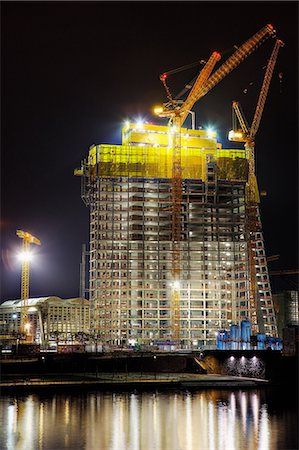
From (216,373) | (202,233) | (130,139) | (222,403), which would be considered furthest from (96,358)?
(130,139)

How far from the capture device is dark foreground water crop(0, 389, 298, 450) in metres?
47.6

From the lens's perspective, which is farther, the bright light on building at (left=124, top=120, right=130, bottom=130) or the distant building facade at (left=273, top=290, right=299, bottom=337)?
the distant building facade at (left=273, top=290, right=299, bottom=337)

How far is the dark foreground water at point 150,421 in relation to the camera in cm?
4756

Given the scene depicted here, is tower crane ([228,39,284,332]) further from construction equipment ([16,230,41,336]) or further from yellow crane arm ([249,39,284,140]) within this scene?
construction equipment ([16,230,41,336])

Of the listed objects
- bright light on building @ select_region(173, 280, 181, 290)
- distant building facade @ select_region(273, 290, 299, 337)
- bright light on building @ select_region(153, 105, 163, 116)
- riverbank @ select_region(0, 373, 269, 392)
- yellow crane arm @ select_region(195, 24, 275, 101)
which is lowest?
riverbank @ select_region(0, 373, 269, 392)

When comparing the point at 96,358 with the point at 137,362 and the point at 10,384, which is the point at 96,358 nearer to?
the point at 137,362

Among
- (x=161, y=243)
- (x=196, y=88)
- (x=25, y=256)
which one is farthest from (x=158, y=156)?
(x=25, y=256)

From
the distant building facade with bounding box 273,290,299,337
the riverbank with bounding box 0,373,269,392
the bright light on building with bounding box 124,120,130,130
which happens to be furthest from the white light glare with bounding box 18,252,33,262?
the riverbank with bounding box 0,373,269,392

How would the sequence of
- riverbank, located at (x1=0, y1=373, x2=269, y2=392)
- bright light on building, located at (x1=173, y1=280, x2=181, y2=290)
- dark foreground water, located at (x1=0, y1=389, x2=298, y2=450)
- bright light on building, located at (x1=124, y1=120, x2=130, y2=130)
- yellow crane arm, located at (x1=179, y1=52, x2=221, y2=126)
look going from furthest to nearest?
bright light on building, located at (x1=124, y1=120, x2=130, y2=130)
yellow crane arm, located at (x1=179, y1=52, x2=221, y2=126)
bright light on building, located at (x1=173, y1=280, x2=181, y2=290)
riverbank, located at (x1=0, y1=373, x2=269, y2=392)
dark foreground water, located at (x1=0, y1=389, x2=298, y2=450)

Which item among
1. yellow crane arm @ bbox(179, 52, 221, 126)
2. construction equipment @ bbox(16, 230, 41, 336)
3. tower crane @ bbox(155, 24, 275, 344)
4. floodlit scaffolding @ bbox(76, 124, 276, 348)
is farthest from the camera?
construction equipment @ bbox(16, 230, 41, 336)

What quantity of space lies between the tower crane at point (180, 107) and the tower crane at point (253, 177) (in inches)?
239

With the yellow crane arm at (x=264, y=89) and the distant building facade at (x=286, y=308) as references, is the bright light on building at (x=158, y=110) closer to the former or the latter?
the yellow crane arm at (x=264, y=89)

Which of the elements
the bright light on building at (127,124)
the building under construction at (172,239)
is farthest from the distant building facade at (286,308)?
the bright light on building at (127,124)

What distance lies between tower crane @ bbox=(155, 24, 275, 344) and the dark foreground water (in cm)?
6429
